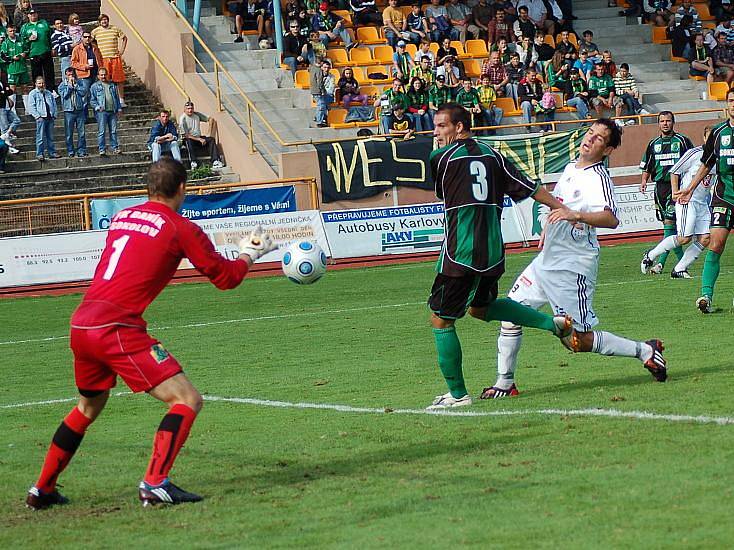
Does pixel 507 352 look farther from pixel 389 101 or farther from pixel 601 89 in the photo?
pixel 601 89

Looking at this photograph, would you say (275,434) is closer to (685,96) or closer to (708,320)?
(708,320)

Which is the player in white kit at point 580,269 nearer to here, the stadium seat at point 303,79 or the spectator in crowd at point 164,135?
the spectator in crowd at point 164,135

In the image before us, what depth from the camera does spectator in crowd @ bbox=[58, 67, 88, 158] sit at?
27.2 m

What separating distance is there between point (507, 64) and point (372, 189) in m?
5.93

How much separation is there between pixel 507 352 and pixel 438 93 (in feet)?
68.4

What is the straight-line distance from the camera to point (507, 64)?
1206 inches

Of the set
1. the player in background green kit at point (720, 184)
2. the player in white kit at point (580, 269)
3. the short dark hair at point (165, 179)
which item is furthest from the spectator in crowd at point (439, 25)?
the short dark hair at point (165, 179)

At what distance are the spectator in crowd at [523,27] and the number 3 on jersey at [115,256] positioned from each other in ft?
87.9

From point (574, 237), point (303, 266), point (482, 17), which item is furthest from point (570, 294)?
point (482, 17)

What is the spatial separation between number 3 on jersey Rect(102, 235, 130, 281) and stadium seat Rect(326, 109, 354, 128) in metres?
23.2

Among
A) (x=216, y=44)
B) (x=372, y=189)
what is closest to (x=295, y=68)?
(x=216, y=44)

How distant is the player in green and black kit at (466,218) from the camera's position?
8.20 meters

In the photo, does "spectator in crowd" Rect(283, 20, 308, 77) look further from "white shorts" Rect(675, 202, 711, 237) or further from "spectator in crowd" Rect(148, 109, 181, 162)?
"white shorts" Rect(675, 202, 711, 237)

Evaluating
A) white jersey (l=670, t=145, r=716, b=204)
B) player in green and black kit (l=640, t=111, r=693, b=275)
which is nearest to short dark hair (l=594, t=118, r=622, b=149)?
white jersey (l=670, t=145, r=716, b=204)
